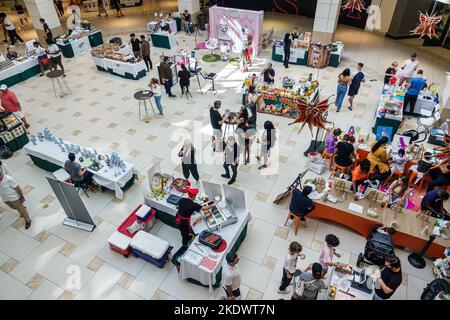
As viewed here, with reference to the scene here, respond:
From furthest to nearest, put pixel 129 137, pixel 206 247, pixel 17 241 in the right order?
pixel 129 137
pixel 17 241
pixel 206 247

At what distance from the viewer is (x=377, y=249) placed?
17.9 ft

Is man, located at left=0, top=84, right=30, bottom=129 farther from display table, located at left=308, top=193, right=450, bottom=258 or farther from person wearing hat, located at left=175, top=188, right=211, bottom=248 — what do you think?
display table, located at left=308, top=193, right=450, bottom=258

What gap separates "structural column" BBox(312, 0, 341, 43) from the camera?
→ 1246cm

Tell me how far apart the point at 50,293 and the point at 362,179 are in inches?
245

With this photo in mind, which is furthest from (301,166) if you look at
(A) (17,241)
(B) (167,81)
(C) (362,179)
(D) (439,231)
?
(A) (17,241)

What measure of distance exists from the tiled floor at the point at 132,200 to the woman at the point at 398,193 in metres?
0.94

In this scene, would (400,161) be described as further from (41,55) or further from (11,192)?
(41,55)

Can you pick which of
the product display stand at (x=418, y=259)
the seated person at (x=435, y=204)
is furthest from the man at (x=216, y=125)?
the product display stand at (x=418, y=259)

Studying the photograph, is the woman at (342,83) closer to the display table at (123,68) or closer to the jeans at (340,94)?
the jeans at (340,94)

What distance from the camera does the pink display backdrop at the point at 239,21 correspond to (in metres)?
13.1
